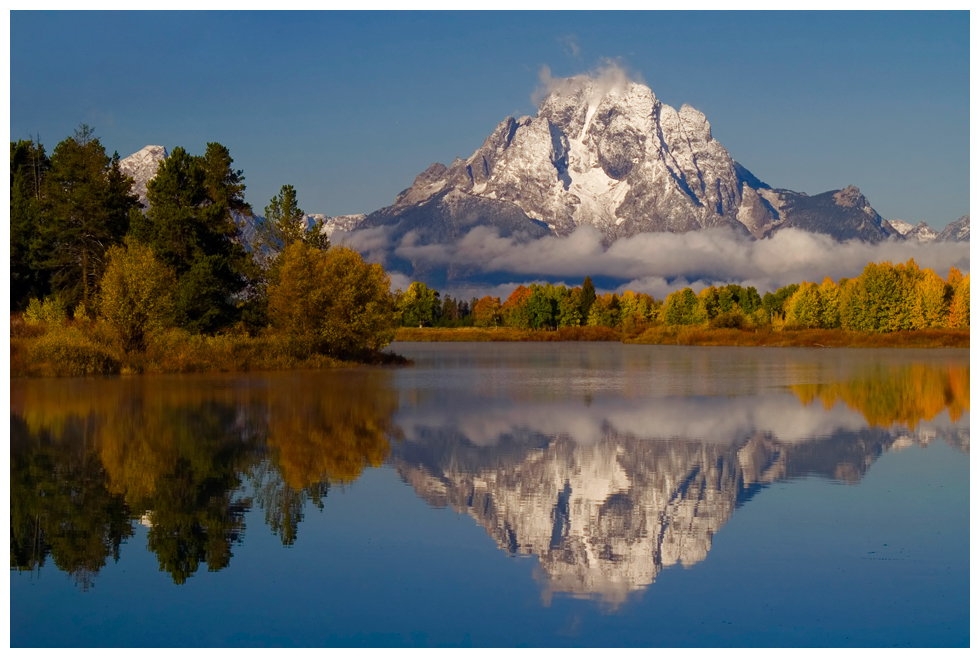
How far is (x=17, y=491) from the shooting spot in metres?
16.3

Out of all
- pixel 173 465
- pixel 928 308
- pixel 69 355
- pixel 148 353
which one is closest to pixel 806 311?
pixel 928 308

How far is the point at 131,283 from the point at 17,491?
35.4 metres

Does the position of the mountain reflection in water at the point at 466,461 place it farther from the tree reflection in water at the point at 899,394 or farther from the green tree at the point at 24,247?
the green tree at the point at 24,247

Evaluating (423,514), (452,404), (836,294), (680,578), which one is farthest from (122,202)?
(836,294)

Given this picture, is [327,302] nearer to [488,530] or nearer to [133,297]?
[133,297]

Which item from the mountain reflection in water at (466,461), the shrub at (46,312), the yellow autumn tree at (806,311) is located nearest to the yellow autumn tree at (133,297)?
the shrub at (46,312)

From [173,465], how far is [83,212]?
49.8 meters

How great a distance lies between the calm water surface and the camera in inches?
383

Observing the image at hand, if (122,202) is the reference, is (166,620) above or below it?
below

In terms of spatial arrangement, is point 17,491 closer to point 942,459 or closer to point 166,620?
point 166,620

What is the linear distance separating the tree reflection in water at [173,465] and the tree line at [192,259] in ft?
73.6

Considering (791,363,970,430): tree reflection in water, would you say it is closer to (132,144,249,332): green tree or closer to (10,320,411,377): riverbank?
(10,320,411,377): riverbank

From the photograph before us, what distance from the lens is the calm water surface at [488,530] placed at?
9.73m

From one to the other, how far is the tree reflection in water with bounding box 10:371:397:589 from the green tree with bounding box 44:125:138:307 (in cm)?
2876
